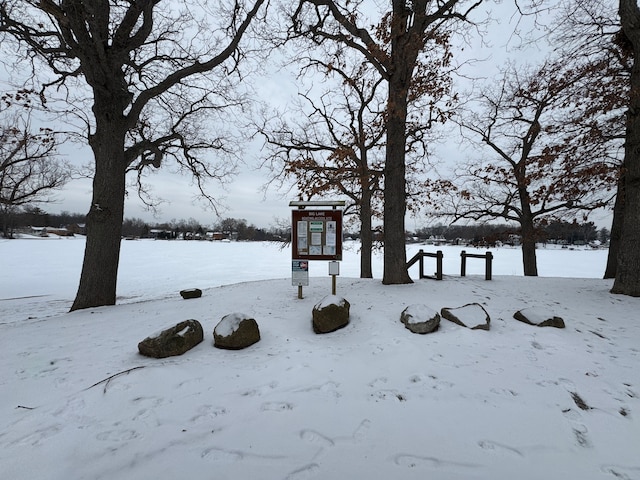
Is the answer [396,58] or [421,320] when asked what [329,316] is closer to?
[421,320]

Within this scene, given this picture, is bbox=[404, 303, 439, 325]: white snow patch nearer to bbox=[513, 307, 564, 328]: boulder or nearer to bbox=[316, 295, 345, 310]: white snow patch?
bbox=[316, 295, 345, 310]: white snow patch

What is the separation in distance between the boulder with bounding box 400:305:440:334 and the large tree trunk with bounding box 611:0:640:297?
210 inches

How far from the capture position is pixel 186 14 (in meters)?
7.55

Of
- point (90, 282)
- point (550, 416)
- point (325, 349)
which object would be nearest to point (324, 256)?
point (325, 349)

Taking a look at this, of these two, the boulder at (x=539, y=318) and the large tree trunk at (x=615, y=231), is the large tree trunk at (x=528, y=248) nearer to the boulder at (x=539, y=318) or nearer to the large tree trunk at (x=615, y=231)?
the large tree trunk at (x=615, y=231)

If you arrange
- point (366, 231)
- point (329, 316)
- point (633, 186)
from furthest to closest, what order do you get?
point (366, 231) < point (633, 186) < point (329, 316)

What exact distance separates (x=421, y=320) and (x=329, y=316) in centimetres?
137

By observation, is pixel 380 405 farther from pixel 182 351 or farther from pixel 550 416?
pixel 182 351

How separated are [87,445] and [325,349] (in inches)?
97.5

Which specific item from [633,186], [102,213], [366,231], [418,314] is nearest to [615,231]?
[633,186]

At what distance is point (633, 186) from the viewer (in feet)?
A: 19.7

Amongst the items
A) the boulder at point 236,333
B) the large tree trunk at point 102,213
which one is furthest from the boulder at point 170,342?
the large tree trunk at point 102,213

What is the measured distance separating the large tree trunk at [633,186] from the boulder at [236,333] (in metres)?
7.96

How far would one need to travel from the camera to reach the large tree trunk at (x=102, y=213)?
20.3ft
